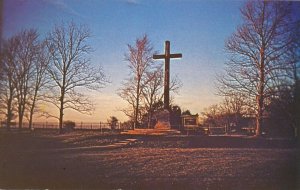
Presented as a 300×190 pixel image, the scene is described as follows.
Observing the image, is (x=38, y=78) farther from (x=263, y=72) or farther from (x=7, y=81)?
(x=263, y=72)

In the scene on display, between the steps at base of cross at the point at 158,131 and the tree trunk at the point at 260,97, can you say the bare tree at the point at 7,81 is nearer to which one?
the steps at base of cross at the point at 158,131

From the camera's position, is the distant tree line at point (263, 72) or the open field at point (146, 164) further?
the distant tree line at point (263, 72)

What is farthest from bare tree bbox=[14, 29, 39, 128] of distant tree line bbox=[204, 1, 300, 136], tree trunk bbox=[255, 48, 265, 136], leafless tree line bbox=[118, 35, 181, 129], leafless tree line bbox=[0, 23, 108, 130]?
tree trunk bbox=[255, 48, 265, 136]

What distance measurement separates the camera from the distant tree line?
6.93m

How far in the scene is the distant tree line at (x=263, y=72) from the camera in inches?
273

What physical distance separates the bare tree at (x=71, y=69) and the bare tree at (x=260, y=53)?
220 centimetres

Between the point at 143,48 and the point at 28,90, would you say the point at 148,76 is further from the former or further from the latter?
the point at 28,90

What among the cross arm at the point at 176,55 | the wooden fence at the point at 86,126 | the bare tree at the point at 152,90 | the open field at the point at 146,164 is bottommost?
the open field at the point at 146,164

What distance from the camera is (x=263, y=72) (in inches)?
277

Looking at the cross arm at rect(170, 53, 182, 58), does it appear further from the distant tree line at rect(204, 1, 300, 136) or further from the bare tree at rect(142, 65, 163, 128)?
the distant tree line at rect(204, 1, 300, 136)

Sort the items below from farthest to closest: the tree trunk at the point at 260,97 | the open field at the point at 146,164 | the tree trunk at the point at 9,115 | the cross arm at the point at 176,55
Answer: the cross arm at the point at 176,55 < the tree trunk at the point at 260,97 < the tree trunk at the point at 9,115 < the open field at the point at 146,164

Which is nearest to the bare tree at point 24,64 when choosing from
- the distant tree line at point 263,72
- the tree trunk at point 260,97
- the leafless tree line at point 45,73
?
the leafless tree line at point 45,73

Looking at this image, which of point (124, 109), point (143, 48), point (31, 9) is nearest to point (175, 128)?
point (124, 109)

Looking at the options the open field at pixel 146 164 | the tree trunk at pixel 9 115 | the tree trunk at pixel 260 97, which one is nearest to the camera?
the open field at pixel 146 164
